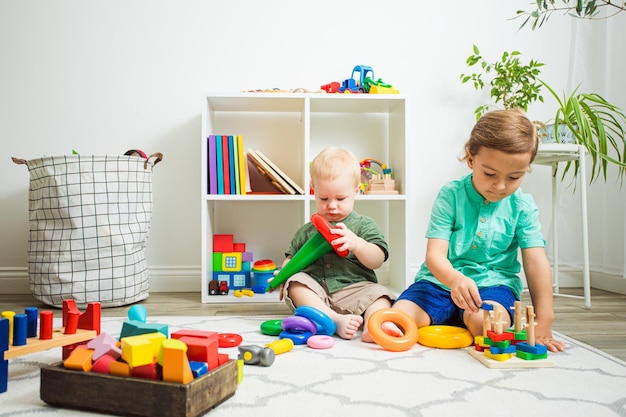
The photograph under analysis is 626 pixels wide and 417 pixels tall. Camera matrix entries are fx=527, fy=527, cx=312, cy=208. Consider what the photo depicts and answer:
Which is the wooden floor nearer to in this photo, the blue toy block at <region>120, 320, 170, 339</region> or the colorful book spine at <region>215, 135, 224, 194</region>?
the colorful book spine at <region>215, 135, 224, 194</region>

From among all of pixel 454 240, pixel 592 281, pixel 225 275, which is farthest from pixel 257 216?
pixel 592 281

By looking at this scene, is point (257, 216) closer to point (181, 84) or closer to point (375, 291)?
point (181, 84)

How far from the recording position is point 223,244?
7.05 feet

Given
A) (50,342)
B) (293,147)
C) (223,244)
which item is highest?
(293,147)

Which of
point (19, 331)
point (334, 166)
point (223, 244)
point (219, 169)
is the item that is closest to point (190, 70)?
point (219, 169)

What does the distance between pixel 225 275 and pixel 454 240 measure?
1.03 meters

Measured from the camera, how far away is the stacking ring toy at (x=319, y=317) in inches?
52.3

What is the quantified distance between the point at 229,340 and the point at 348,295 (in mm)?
400

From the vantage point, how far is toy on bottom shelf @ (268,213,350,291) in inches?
57.0

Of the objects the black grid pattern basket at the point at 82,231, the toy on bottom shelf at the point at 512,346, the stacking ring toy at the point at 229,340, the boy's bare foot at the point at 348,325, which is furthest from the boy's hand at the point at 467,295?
the black grid pattern basket at the point at 82,231

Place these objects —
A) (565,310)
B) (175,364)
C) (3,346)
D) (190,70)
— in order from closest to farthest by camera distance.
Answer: (175,364) < (3,346) < (565,310) < (190,70)

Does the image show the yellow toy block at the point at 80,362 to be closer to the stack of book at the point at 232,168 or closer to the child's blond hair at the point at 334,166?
the child's blond hair at the point at 334,166

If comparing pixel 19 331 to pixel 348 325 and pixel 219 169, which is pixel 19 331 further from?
pixel 219 169

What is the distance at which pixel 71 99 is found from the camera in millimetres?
2252
